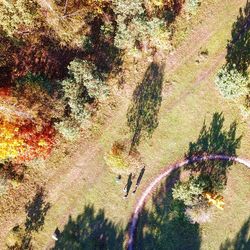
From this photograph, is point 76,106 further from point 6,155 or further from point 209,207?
point 209,207

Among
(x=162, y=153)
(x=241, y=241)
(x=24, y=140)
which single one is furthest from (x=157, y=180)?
(x=24, y=140)

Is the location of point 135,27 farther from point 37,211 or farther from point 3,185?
point 37,211

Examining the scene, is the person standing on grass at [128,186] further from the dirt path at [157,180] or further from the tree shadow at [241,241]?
the tree shadow at [241,241]

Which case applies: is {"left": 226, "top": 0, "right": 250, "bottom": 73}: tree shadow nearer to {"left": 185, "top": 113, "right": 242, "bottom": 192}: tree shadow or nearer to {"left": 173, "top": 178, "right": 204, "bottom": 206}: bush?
{"left": 185, "top": 113, "right": 242, "bottom": 192}: tree shadow

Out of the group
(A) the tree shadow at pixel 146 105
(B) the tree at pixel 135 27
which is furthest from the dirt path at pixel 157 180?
(B) the tree at pixel 135 27

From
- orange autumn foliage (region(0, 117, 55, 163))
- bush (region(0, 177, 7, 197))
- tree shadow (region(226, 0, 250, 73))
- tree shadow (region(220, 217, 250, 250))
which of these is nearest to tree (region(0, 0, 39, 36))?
orange autumn foliage (region(0, 117, 55, 163))

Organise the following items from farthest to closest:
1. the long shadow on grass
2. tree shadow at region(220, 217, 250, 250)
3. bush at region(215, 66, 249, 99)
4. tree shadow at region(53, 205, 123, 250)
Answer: tree shadow at region(53, 205, 123, 250)
the long shadow on grass
tree shadow at region(220, 217, 250, 250)
bush at region(215, 66, 249, 99)

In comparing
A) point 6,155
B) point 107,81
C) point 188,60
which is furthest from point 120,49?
point 6,155
